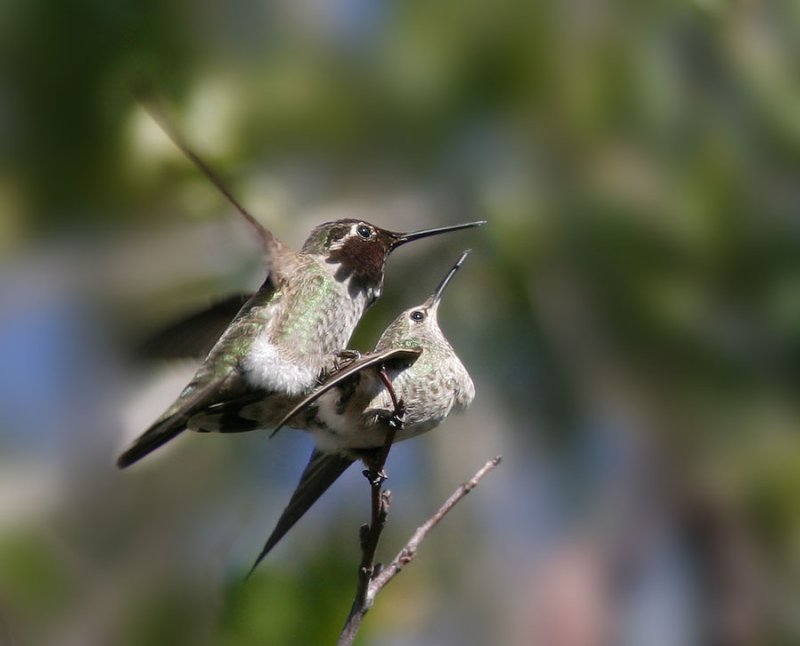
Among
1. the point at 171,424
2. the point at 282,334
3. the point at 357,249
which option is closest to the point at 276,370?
the point at 282,334

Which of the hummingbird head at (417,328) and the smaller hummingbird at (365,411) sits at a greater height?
the smaller hummingbird at (365,411)

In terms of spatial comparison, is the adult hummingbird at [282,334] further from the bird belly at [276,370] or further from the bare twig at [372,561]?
the bare twig at [372,561]

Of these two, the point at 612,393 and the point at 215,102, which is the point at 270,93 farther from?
the point at 612,393

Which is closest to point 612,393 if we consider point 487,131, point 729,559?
point 729,559

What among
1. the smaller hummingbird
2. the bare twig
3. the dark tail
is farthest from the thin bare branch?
the dark tail

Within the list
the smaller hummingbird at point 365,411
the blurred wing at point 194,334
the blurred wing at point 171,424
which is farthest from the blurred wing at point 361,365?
the blurred wing at point 194,334

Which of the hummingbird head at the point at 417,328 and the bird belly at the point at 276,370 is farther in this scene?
the hummingbird head at the point at 417,328

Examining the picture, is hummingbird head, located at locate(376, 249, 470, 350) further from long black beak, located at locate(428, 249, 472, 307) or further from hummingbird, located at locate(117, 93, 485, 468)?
hummingbird, located at locate(117, 93, 485, 468)

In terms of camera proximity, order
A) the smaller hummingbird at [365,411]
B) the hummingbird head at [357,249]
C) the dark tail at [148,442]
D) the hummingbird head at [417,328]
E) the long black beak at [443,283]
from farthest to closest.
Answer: the long black beak at [443,283] < the hummingbird head at [417,328] < the hummingbird head at [357,249] < the smaller hummingbird at [365,411] < the dark tail at [148,442]

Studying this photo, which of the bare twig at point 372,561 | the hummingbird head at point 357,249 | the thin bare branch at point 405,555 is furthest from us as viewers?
the hummingbird head at point 357,249
